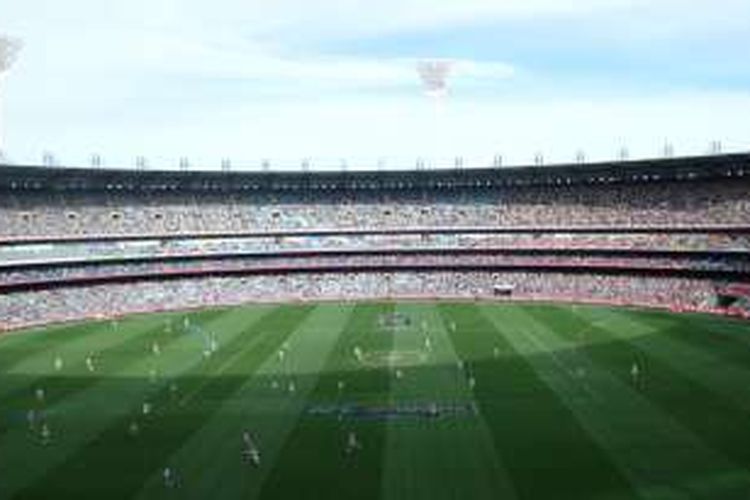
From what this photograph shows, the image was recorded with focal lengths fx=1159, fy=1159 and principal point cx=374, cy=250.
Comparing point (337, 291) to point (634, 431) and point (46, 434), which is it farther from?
point (634, 431)

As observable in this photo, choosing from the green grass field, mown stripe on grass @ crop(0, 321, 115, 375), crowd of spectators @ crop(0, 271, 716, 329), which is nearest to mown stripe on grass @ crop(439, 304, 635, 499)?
the green grass field

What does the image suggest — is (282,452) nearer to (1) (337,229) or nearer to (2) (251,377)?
(2) (251,377)

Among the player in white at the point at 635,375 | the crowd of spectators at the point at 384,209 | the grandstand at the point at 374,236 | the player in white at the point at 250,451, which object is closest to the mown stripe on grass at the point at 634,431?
the player in white at the point at 635,375

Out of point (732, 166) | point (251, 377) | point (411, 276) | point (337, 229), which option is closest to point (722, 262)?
point (732, 166)

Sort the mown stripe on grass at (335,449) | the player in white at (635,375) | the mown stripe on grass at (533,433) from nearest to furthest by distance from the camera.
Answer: the mown stripe on grass at (533,433)
the mown stripe on grass at (335,449)
the player in white at (635,375)

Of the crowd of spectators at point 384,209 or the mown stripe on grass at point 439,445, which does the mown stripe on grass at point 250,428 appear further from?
the crowd of spectators at point 384,209

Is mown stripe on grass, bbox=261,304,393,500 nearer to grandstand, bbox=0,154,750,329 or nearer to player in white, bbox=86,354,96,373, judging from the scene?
player in white, bbox=86,354,96,373

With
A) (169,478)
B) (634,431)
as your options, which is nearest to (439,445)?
(634,431)
